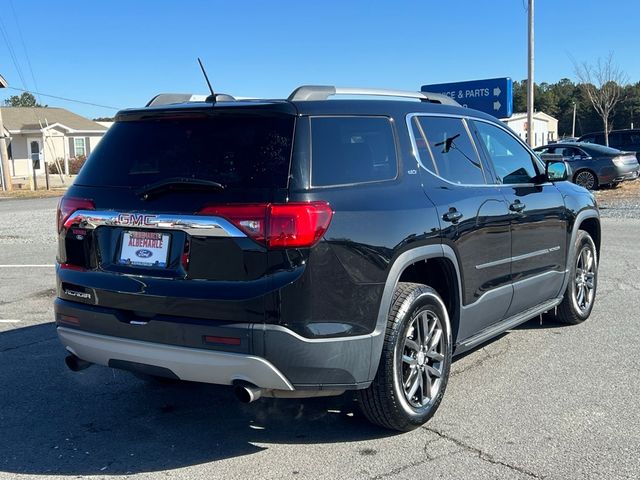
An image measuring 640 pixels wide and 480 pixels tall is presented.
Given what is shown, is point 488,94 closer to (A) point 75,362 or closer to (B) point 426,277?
(B) point 426,277

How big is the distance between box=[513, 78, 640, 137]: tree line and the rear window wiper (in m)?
77.3

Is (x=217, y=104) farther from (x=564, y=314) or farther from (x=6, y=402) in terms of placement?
(x=564, y=314)

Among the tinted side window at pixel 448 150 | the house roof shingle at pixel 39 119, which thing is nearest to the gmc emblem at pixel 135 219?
the tinted side window at pixel 448 150

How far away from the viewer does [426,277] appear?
445 cm

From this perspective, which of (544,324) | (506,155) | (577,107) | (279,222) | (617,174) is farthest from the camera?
(577,107)

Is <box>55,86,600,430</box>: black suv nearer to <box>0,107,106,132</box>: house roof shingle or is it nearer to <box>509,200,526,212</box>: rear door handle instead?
<box>509,200,526,212</box>: rear door handle

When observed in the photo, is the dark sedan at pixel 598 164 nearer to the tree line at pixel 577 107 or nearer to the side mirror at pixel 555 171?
the side mirror at pixel 555 171

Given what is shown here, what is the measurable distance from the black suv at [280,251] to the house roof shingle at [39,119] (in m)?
44.1

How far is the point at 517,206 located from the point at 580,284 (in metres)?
1.87

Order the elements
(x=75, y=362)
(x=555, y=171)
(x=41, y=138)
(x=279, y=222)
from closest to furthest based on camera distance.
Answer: (x=279, y=222) → (x=75, y=362) → (x=555, y=171) → (x=41, y=138)

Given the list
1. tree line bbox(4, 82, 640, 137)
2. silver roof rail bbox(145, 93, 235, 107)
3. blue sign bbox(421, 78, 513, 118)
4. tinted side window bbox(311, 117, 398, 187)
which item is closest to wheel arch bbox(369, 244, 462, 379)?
tinted side window bbox(311, 117, 398, 187)

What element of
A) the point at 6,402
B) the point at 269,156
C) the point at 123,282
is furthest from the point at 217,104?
the point at 6,402

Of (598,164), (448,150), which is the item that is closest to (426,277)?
(448,150)

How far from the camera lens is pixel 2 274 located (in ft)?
30.7
